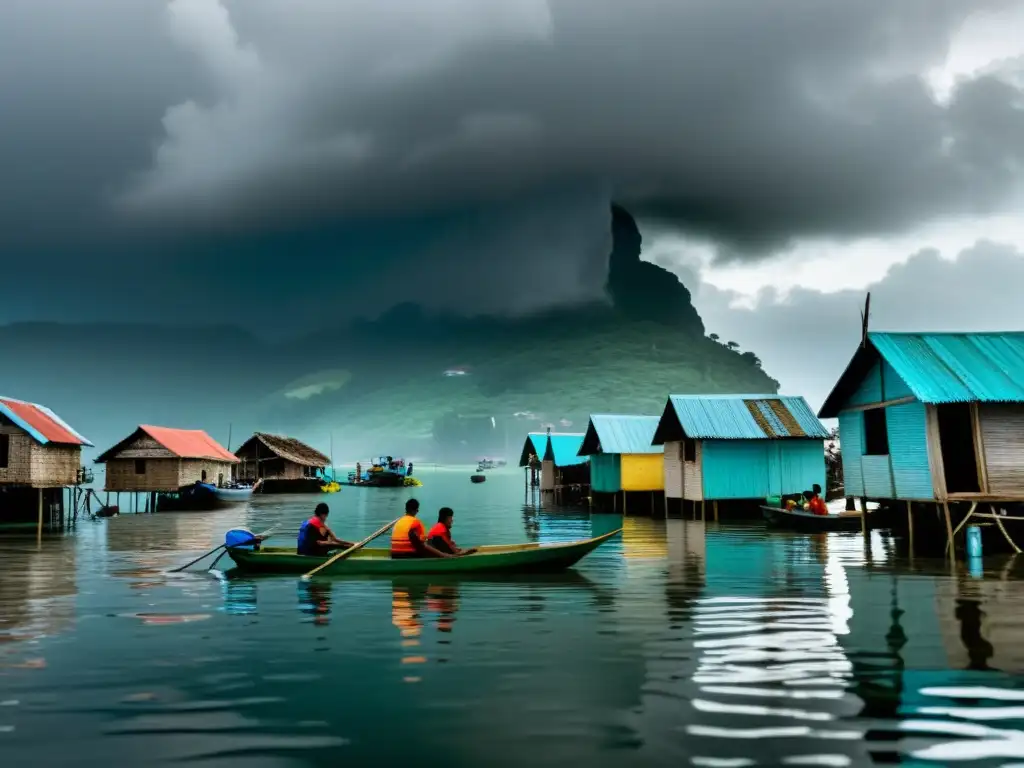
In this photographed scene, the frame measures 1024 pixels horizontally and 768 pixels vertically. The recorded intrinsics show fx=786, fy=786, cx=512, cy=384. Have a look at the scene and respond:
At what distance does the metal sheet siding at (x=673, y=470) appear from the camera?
3538cm

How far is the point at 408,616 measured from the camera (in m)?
12.1

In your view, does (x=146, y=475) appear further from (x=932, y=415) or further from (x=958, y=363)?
(x=958, y=363)

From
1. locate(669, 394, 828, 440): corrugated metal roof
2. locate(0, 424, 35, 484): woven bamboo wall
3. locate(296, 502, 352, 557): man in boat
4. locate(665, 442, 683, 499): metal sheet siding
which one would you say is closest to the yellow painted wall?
locate(665, 442, 683, 499): metal sheet siding

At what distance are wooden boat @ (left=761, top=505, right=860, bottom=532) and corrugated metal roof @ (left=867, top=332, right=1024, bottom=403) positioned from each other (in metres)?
7.42

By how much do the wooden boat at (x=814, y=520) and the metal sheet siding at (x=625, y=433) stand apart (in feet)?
37.8

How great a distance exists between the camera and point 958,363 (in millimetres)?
20328

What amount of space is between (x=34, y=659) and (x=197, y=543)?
691 inches

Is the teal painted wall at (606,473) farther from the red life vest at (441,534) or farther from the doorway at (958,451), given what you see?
the red life vest at (441,534)

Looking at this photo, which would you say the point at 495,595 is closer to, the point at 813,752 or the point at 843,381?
the point at 813,752

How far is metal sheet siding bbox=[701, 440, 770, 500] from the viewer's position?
3288cm

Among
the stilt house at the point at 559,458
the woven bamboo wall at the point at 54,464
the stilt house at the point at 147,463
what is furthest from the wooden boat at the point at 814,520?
the stilt house at the point at 147,463

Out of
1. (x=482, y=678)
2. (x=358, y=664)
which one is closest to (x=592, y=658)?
(x=482, y=678)

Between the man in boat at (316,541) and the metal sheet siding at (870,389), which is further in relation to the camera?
the metal sheet siding at (870,389)

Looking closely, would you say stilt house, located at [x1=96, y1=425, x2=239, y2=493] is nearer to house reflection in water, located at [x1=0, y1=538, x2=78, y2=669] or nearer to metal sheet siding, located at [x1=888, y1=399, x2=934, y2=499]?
house reflection in water, located at [x1=0, y1=538, x2=78, y2=669]
